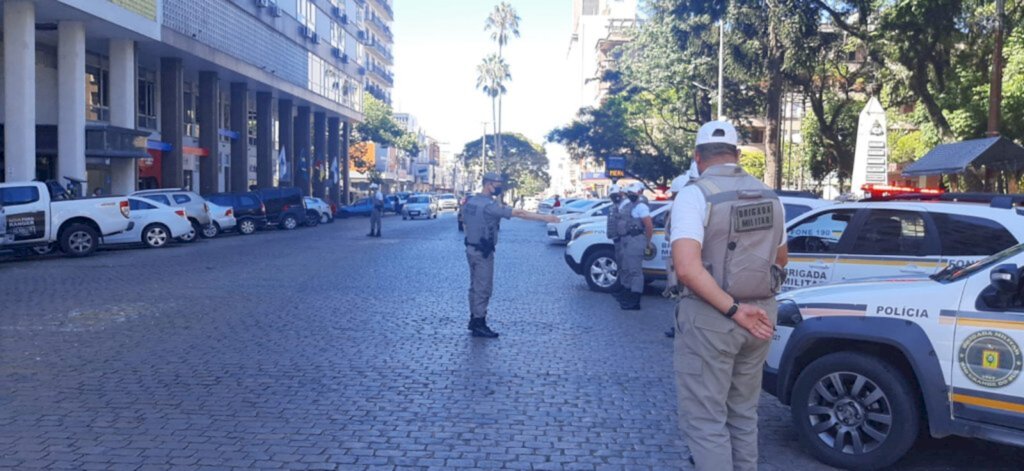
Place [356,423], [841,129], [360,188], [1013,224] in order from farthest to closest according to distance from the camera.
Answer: [360,188] < [841,129] < [1013,224] < [356,423]

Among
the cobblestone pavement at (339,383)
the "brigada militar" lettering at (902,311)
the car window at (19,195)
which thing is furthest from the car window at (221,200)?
the "brigada militar" lettering at (902,311)

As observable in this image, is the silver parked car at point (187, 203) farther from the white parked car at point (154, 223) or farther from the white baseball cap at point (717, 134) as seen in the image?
the white baseball cap at point (717, 134)

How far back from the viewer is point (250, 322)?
1101 centimetres

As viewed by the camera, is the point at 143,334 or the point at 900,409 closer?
the point at 900,409

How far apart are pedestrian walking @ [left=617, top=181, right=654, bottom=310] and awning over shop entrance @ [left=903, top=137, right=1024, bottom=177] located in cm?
824

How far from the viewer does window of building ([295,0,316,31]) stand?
178ft

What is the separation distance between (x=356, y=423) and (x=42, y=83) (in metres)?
32.2

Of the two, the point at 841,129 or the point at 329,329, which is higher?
the point at 841,129

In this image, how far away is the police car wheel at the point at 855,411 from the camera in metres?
5.21

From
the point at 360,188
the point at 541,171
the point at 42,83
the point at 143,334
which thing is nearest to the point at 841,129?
the point at 42,83

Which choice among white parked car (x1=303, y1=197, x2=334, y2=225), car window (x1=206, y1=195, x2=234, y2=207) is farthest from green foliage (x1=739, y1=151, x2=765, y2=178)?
car window (x1=206, y1=195, x2=234, y2=207)

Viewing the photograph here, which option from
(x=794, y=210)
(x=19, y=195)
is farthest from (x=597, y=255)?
(x=19, y=195)

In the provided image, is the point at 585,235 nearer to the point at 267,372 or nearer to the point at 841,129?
the point at 267,372

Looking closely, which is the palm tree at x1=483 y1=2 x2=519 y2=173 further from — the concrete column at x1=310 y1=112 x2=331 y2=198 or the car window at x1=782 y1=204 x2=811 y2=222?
the car window at x1=782 y1=204 x2=811 y2=222
